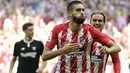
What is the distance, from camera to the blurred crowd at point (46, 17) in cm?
1209

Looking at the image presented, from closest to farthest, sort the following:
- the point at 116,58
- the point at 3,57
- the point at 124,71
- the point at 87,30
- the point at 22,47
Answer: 1. the point at 87,30
2. the point at 116,58
3. the point at 22,47
4. the point at 124,71
5. the point at 3,57

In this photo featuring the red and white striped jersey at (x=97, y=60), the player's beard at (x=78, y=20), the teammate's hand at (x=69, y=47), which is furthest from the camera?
the red and white striped jersey at (x=97, y=60)

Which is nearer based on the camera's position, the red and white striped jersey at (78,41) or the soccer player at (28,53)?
the red and white striped jersey at (78,41)

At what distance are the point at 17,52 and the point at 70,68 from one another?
3066mm

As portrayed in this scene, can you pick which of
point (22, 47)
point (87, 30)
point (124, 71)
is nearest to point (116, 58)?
point (87, 30)

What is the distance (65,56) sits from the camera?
5.08 metres

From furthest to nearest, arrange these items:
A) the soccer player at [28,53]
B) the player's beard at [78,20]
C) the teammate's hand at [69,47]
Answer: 1. the soccer player at [28,53]
2. the player's beard at [78,20]
3. the teammate's hand at [69,47]

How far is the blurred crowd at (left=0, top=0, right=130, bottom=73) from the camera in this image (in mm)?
12094

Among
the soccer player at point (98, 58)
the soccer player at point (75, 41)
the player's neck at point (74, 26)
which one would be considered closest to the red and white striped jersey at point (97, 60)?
the soccer player at point (98, 58)

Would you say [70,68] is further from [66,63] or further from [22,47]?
[22,47]

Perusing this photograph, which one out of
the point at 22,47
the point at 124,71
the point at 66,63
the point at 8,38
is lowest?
the point at 124,71

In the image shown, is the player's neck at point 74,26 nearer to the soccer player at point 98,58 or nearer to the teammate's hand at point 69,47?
the teammate's hand at point 69,47

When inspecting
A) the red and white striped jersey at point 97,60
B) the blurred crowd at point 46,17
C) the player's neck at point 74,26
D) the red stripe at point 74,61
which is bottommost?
the blurred crowd at point 46,17

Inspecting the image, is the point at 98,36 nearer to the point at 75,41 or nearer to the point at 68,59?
the point at 75,41
